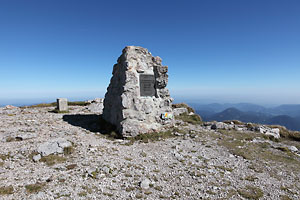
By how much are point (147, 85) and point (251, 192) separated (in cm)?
1118

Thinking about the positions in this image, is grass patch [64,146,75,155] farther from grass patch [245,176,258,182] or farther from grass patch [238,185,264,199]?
grass patch [245,176,258,182]

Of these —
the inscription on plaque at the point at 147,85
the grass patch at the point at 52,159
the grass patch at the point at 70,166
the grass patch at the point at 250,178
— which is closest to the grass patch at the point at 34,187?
the grass patch at the point at 70,166

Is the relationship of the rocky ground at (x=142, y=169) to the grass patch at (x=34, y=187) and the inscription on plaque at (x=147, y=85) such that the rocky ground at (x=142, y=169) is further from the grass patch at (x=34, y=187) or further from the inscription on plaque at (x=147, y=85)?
the inscription on plaque at (x=147, y=85)

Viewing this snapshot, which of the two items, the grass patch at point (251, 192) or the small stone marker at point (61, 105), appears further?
the small stone marker at point (61, 105)

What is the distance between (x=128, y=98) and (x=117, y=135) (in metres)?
3.51

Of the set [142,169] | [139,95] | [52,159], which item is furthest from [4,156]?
[139,95]

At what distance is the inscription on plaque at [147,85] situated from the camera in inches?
564

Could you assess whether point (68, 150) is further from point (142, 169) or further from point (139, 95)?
point (139, 95)

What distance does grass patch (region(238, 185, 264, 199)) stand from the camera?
5.59m

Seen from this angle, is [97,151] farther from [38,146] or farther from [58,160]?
[38,146]

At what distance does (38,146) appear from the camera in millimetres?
9055

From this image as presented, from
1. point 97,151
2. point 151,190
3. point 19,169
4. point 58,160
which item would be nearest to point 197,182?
point 151,190

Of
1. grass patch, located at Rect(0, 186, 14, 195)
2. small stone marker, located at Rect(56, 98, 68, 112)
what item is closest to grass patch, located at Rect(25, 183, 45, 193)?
grass patch, located at Rect(0, 186, 14, 195)

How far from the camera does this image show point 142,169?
750cm
